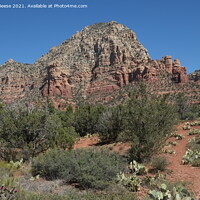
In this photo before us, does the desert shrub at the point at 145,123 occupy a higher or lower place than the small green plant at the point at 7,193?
higher

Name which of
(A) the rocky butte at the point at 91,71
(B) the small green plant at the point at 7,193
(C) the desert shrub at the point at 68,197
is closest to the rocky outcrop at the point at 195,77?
(A) the rocky butte at the point at 91,71

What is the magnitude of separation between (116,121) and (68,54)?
95059 millimetres

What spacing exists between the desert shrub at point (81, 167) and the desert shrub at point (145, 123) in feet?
6.18

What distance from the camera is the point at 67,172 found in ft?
25.8

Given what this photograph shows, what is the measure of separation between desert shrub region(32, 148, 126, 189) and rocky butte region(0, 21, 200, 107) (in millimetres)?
70030

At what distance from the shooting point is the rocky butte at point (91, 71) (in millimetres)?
88438

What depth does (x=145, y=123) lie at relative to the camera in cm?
1062

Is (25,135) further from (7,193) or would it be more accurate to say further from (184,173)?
(184,173)

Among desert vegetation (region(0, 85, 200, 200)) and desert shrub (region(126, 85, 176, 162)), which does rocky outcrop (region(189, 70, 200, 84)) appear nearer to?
desert vegetation (region(0, 85, 200, 200))

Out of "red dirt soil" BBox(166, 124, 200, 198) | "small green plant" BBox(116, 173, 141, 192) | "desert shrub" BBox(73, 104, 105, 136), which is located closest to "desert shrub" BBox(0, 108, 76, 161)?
"small green plant" BBox(116, 173, 141, 192)

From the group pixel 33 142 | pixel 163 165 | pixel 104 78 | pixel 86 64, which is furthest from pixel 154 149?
pixel 86 64

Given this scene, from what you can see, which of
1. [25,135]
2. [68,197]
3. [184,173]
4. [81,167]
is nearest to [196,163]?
[184,173]

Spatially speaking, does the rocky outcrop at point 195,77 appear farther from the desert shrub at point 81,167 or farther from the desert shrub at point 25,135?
the desert shrub at point 81,167

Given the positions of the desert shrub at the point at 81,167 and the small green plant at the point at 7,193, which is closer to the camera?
the small green plant at the point at 7,193
